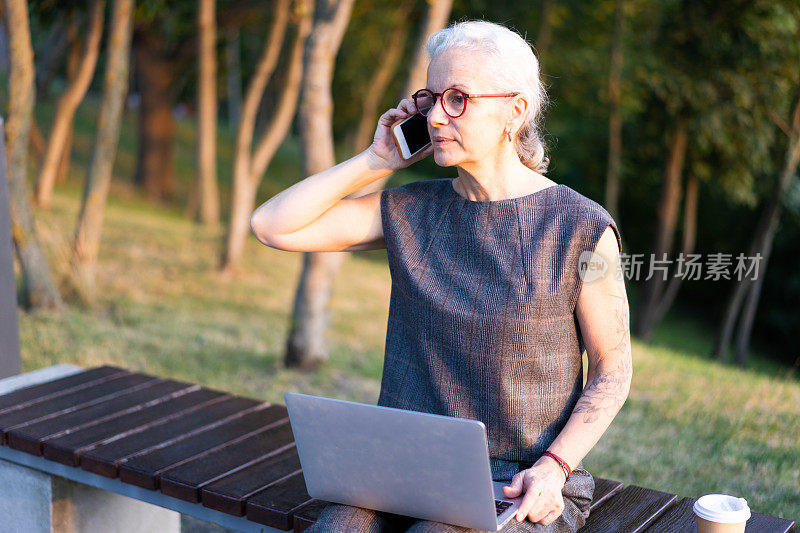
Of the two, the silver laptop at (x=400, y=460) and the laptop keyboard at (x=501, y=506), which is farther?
the laptop keyboard at (x=501, y=506)

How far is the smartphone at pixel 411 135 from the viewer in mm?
2432

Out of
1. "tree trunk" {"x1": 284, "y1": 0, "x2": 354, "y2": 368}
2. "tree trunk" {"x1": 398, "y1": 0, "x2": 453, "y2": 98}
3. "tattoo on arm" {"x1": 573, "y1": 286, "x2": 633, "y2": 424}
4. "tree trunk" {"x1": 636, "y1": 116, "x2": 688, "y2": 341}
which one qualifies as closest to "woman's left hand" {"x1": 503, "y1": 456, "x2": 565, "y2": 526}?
"tattoo on arm" {"x1": 573, "y1": 286, "x2": 633, "y2": 424}

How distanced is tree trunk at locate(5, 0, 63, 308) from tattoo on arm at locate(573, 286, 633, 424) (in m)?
4.50

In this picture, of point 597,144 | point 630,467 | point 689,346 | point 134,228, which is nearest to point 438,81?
point 630,467

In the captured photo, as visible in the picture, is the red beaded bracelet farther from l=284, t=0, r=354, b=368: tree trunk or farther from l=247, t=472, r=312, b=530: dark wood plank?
l=284, t=0, r=354, b=368: tree trunk

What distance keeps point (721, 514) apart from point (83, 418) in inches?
86.5

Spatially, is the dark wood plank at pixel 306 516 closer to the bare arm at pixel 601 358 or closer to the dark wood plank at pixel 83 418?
the bare arm at pixel 601 358

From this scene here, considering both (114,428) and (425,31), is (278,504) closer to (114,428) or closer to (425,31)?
(114,428)

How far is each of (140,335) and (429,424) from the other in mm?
4972

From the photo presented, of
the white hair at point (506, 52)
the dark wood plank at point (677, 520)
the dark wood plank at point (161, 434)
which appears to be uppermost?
the white hair at point (506, 52)

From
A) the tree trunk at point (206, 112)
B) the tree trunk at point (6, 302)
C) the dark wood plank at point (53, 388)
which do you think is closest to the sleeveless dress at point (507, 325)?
the dark wood plank at point (53, 388)

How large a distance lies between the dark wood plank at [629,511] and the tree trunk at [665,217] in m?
9.62

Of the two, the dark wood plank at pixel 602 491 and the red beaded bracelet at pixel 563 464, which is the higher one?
the red beaded bracelet at pixel 563 464

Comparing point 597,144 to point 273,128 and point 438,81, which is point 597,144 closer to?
point 273,128
